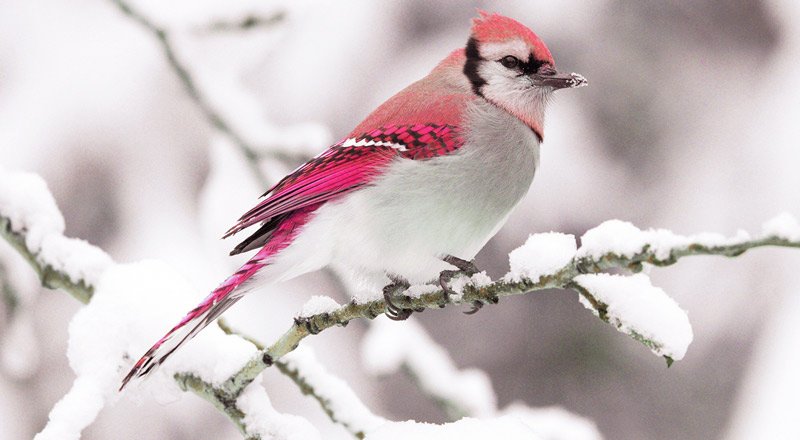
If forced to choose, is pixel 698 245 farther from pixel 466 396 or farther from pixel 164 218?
pixel 164 218

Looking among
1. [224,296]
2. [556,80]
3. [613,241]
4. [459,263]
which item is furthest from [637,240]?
[556,80]

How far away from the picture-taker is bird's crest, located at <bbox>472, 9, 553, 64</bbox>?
8.73 feet

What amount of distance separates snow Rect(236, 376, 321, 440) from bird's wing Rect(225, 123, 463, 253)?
0.44m

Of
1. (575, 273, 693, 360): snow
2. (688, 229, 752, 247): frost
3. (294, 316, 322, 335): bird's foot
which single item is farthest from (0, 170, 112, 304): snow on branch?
(688, 229, 752, 247): frost

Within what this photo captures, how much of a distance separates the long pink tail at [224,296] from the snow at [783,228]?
3.83 ft

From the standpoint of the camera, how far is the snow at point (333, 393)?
7.22 feet

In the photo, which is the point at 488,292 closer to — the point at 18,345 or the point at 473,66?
the point at 473,66

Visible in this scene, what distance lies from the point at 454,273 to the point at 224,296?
0.46 m

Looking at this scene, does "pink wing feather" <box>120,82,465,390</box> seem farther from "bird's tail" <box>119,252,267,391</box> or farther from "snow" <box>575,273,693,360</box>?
"snow" <box>575,273,693,360</box>

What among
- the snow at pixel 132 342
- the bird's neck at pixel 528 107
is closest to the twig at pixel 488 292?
the snow at pixel 132 342

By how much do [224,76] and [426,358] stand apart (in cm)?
114

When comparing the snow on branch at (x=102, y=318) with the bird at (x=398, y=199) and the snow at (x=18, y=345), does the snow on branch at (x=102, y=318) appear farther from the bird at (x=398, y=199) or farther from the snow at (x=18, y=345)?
the snow at (x=18, y=345)

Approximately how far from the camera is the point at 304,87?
482cm

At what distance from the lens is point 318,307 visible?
1.87 metres
